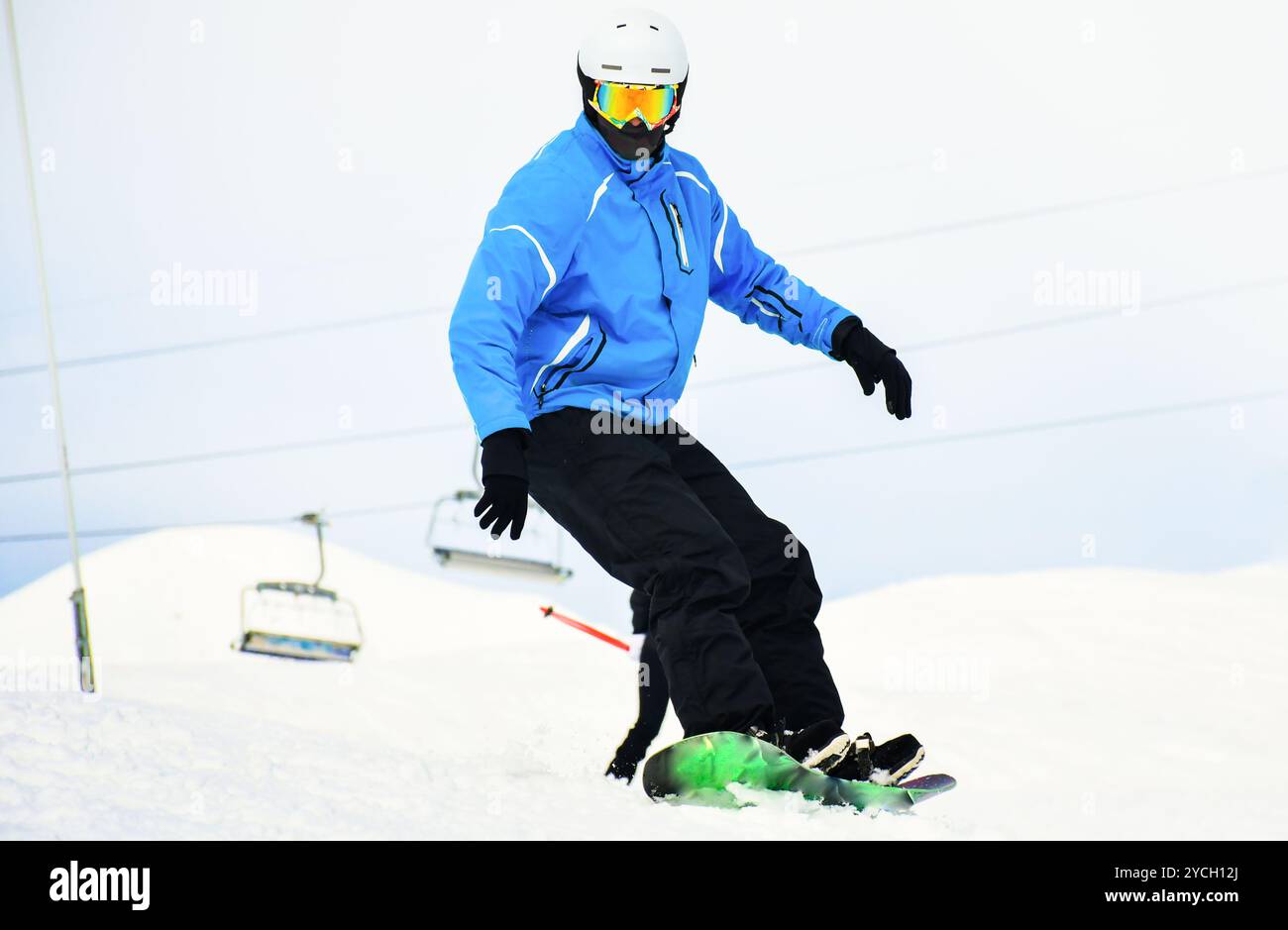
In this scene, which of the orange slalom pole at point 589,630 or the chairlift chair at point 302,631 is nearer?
the orange slalom pole at point 589,630

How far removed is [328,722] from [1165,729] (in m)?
4.34

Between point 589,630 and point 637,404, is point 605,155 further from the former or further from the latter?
point 589,630

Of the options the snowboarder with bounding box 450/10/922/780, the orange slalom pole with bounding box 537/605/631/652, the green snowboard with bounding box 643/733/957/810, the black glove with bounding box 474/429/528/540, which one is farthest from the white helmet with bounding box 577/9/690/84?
the orange slalom pole with bounding box 537/605/631/652

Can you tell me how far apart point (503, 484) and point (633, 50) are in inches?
44.5

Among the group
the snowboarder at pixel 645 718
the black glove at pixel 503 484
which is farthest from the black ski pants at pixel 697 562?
the snowboarder at pixel 645 718

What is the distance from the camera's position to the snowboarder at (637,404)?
3150 millimetres

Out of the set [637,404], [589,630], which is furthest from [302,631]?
[637,404]

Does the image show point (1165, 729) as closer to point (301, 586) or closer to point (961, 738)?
point (961, 738)

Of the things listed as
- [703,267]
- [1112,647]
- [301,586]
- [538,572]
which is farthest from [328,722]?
[1112,647]

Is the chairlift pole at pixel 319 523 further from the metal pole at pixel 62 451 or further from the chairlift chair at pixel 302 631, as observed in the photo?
the metal pole at pixel 62 451

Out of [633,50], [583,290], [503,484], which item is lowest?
[503,484]

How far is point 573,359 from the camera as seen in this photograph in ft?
11.1

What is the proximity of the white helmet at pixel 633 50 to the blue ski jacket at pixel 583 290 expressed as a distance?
150mm

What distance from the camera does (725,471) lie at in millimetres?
3596
